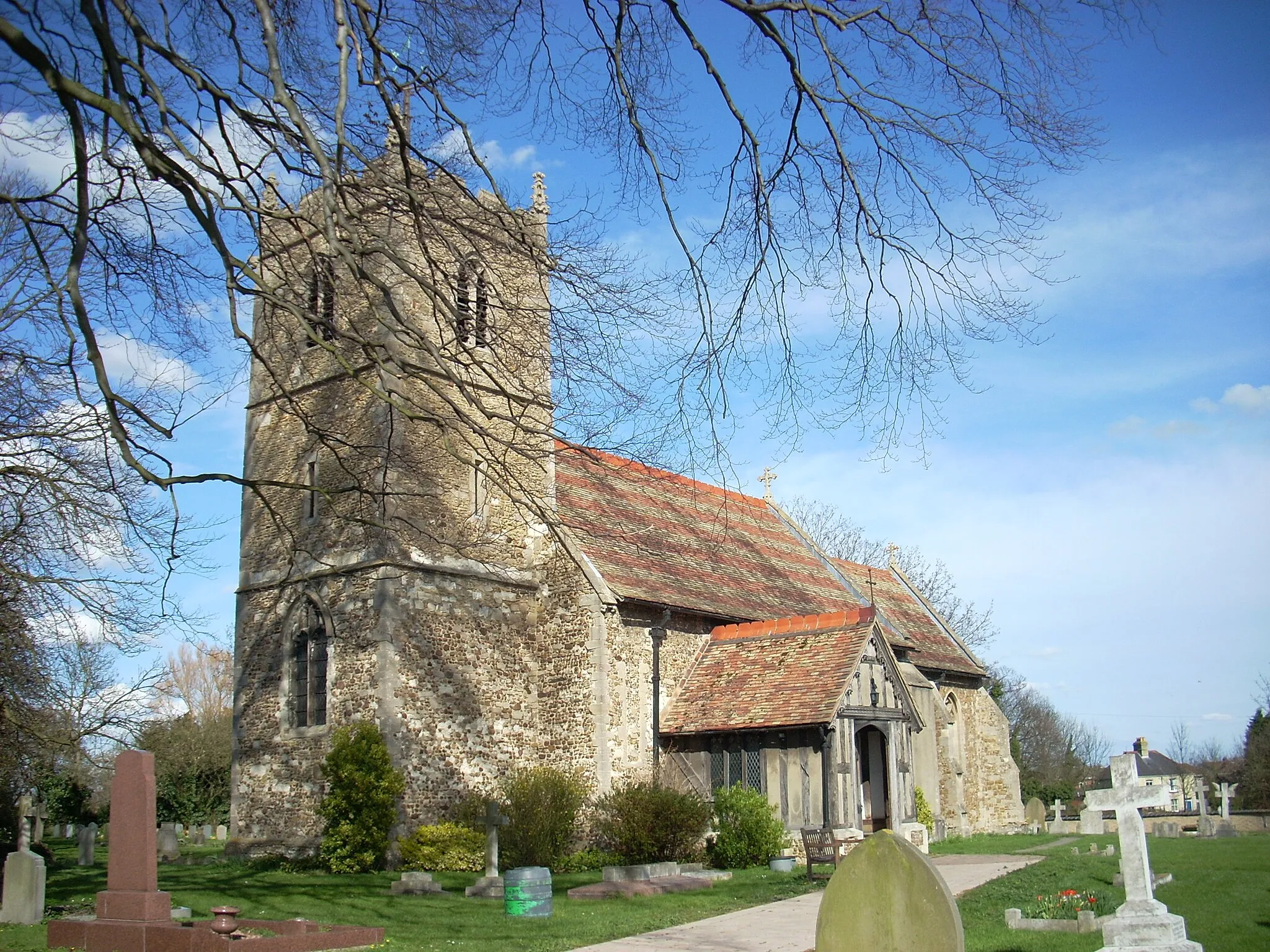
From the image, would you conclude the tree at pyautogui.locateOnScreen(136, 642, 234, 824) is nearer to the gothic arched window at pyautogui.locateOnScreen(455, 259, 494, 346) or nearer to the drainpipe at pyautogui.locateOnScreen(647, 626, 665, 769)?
the drainpipe at pyautogui.locateOnScreen(647, 626, 665, 769)

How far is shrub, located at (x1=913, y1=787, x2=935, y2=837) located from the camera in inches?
995

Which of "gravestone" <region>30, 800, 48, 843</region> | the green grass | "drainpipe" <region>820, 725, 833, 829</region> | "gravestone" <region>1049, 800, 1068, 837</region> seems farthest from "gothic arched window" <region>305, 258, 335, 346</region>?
"gravestone" <region>1049, 800, 1068, 837</region>

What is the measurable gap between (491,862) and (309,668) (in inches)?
259

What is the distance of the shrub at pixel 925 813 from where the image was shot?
25281mm

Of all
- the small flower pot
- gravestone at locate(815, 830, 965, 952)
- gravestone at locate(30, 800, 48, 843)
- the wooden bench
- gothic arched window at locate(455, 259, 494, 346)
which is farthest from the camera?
gravestone at locate(30, 800, 48, 843)

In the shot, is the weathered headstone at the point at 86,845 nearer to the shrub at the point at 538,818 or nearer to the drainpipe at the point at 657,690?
the shrub at the point at 538,818

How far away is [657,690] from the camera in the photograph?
72.6 feet

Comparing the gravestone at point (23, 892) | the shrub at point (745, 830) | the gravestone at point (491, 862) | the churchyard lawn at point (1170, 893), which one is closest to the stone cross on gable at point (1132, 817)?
the churchyard lawn at point (1170, 893)

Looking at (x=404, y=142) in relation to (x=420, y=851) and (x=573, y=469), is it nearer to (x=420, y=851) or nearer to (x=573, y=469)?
(x=420, y=851)

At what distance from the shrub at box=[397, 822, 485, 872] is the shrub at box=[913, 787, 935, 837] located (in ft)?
34.3

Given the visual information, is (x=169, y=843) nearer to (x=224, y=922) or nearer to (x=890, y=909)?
(x=224, y=922)

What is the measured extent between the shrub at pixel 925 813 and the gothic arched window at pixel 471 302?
19644mm

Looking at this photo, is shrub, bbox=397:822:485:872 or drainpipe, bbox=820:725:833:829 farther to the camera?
drainpipe, bbox=820:725:833:829

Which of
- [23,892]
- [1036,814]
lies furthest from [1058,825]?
[23,892]
